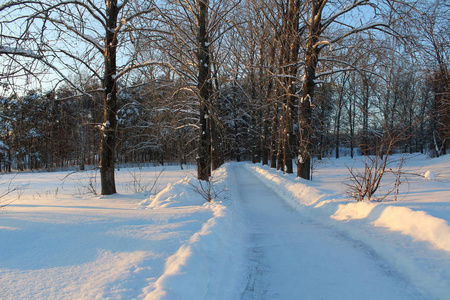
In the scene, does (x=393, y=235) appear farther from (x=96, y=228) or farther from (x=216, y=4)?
(x=216, y=4)

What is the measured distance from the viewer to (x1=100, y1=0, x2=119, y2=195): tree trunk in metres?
9.38

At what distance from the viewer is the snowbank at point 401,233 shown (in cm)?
309

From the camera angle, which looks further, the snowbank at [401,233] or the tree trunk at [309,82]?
the tree trunk at [309,82]

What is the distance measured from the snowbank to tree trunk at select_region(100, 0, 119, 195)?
22.5 ft

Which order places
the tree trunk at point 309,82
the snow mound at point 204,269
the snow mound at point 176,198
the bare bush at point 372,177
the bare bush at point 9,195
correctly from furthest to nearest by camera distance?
1. the tree trunk at point 309,82
2. the snow mound at point 176,198
3. the bare bush at point 9,195
4. the bare bush at point 372,177
5. the snow mound at point 204,269

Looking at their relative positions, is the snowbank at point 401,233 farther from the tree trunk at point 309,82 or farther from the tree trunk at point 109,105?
the tree trunk at point 109,105

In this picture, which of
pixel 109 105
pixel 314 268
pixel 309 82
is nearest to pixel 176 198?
pixel 109 105

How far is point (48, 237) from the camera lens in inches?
148

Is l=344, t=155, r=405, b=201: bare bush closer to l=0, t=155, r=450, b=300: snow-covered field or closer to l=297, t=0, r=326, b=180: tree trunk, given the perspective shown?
l=0, t=155, r=450, b=300: snow-covered field

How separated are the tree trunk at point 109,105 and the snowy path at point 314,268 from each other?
20.5ft

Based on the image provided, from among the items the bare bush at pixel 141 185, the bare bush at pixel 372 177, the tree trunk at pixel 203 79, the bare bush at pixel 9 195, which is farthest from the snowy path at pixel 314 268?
the bare bush at pixel 141 185

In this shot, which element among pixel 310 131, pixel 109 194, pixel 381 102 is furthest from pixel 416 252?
pixel 109 194

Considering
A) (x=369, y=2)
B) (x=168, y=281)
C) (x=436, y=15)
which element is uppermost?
(x=369, y=2)

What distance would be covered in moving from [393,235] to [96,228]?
186 inches
